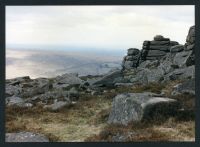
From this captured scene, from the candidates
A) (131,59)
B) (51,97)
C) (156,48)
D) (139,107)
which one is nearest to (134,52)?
(131,59)

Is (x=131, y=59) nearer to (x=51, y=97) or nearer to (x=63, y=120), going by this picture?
(x=51, y=97)

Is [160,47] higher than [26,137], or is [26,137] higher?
[160,47]

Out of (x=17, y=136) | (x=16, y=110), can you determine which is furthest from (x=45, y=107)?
(x=17, y=136)

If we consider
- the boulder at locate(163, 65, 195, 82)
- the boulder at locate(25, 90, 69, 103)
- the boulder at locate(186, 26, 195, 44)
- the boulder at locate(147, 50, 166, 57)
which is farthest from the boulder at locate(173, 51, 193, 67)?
the boulder at locate(25, 90, 69, 103)

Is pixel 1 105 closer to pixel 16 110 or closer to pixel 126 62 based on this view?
pixel 16 110

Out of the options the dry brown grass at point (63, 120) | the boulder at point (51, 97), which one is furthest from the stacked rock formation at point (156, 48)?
the dry brown grass at point (63, 120)

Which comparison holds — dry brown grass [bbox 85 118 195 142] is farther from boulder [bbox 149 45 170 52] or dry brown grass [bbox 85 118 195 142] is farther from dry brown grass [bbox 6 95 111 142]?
boulder [bbox 149 45 170 52]
